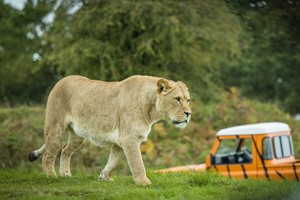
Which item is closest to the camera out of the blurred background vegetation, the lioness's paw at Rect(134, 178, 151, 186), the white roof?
the lioness's paw at Rect(134, 178, 151, 186)

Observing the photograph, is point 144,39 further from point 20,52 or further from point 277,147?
point 20,52

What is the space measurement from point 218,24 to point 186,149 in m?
5.72

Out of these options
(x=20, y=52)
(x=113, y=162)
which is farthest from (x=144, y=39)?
(x=20, y=52)

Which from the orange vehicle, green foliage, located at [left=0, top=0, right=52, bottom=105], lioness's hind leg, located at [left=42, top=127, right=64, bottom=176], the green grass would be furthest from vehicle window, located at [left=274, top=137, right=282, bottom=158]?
green foliage, located at [left=0, top=0, right=52, bottom=105]

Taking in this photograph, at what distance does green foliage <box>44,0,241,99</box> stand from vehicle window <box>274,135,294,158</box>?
7970 mm

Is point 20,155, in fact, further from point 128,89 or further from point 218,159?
point 128,89

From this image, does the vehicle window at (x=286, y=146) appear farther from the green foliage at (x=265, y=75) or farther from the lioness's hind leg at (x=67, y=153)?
the green foliage at (x=265, y=75)

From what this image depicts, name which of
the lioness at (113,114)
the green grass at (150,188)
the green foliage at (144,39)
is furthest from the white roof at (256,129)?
the green foliage at (144,39)

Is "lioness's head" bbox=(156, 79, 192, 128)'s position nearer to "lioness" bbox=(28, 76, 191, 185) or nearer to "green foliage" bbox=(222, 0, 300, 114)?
"lioness" bbox=(28, 76, 191, 185)

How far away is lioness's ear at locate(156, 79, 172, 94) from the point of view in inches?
363

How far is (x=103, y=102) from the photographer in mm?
9898

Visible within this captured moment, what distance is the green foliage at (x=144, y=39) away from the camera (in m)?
22.7

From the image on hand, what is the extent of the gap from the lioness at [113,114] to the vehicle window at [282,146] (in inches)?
240

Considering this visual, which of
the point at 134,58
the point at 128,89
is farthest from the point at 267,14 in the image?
the point at 134,58
